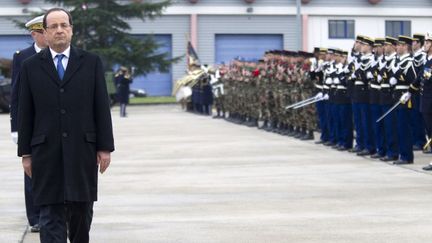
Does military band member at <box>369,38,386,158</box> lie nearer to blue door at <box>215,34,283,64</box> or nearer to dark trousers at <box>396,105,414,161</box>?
dark trousers at <box>396,105,414,161</box>

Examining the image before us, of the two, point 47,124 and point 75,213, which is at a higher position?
point 47,124

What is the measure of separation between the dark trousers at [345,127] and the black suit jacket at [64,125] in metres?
12.8

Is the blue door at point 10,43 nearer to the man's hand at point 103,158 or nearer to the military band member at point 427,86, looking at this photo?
A: the military band member at point 427,86

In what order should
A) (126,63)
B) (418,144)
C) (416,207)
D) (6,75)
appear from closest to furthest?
(416,207) → (418,144) → (6,75) → (126,63)

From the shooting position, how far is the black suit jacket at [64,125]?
25.1ft

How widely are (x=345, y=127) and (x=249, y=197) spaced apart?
24.3 feet

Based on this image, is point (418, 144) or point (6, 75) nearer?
point (418, 144)

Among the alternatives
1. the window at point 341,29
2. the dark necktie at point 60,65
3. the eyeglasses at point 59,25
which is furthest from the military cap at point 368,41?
the window at point 341,29

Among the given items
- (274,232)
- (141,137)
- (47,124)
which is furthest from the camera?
(141,137)

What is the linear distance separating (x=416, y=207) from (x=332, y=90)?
8.76 meters

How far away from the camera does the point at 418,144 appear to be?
20047mm

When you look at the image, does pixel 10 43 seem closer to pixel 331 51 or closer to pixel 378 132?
pixel 331 51

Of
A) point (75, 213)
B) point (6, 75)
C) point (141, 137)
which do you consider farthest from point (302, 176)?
point (6, 75)

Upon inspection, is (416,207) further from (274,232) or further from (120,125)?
(120,125)
